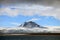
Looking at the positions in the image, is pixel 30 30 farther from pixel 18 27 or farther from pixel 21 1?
pixel 21 1

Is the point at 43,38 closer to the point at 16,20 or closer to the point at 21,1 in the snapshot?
the point at 16,20

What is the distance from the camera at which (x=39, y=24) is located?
2008mm

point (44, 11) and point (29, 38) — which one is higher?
point (44, 11)

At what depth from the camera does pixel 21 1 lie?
205 centimetres

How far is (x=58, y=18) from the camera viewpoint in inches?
78.7

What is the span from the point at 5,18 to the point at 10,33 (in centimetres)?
24

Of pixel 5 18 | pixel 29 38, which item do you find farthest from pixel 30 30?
pixel 5 18

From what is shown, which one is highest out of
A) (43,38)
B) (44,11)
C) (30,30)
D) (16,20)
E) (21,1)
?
(21,1)

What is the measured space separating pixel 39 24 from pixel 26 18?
218 mm

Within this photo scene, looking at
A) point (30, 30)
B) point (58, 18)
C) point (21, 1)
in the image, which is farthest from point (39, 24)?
point (21, 1)

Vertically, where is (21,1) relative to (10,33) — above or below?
above

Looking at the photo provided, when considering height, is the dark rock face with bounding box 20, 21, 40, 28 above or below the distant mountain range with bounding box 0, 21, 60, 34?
above

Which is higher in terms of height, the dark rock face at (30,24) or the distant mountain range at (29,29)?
the dark rock face at (30,24)

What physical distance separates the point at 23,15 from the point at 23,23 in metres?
0.12
